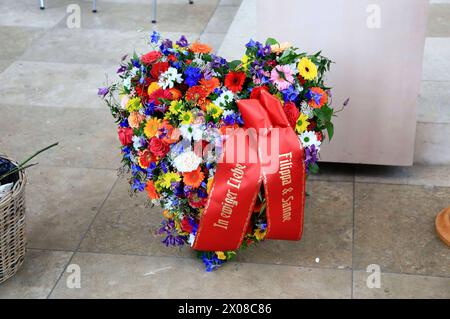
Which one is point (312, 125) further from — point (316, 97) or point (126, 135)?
point (126, 135)

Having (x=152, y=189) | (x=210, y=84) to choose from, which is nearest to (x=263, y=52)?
(x=210, y=84)

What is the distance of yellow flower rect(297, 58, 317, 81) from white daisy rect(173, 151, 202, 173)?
617 millimetres

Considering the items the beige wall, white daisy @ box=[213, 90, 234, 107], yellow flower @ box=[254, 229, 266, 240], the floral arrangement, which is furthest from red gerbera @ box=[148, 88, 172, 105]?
the beige wall

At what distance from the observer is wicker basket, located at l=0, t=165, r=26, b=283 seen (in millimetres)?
3477

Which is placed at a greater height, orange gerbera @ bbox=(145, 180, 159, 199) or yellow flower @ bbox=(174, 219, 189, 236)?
orange gerbera @ bbox=(145, 180, 159, 199)

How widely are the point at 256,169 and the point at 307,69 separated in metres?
0.53

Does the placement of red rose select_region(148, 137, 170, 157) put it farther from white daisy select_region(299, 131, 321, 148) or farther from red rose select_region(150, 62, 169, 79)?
white daisy select_region(299, 131, 321, 148)

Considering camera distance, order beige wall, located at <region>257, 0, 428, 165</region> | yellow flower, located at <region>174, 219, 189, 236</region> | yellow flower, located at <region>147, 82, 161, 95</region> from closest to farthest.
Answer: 1. yellow flower, located at <region>147, 82, 161, 95</region>
2. yellow flower, located at <region>174, 219, 189, 236</region>
3. beige wall, located at <region>257, 0, 428, 165</region>

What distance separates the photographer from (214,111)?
131 inches

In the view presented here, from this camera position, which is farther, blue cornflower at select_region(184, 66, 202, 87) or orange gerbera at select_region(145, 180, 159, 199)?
orange gerbera at select_region(145, 180, 159, 199)

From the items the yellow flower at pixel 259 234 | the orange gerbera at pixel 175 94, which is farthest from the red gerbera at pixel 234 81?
the yellow flower at pixel 259 234

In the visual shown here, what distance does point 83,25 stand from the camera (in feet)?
23.7

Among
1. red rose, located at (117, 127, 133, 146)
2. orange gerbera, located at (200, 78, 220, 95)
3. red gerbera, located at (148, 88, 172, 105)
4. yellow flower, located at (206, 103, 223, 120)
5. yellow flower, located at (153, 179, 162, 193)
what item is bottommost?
yellow flower, located at (153, 179, 162, 193)
